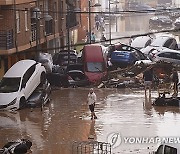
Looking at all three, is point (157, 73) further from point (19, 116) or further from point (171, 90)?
point (19, 116)

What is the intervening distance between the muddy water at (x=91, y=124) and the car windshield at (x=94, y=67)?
4380 mm

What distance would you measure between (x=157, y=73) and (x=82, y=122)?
984cm

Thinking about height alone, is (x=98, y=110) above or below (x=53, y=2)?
below

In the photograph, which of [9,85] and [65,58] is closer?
[9,85]

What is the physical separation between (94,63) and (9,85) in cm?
744

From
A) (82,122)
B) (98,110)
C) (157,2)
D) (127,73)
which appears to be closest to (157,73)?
(127,73)

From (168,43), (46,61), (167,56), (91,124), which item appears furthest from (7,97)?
(168,43)

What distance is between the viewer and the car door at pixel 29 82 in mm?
25138

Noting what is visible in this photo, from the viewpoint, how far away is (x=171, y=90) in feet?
89.8

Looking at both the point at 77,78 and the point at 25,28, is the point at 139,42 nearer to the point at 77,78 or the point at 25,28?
the point at 25,28

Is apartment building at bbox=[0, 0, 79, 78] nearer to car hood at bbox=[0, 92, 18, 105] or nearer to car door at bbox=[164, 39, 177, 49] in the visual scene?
car hood at bbox=[0, 92, 18, 105]

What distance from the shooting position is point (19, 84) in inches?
980

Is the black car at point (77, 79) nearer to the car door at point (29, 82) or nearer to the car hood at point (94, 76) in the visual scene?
the car hood at point (94, 76)

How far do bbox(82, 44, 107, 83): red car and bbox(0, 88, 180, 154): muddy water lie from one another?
3924mm
